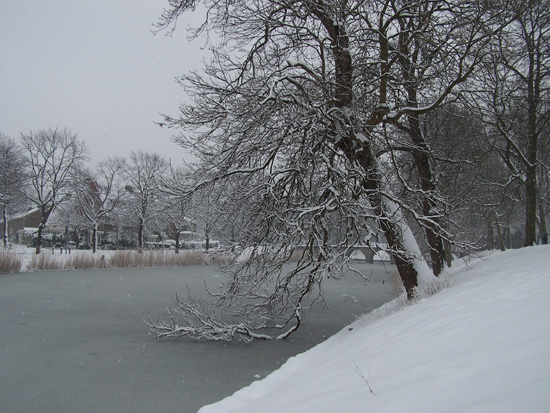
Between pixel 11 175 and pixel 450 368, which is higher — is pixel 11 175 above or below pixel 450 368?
above

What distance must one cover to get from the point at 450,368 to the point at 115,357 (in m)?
7.73

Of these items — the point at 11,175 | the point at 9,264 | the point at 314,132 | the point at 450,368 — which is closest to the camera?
the point at 450,368

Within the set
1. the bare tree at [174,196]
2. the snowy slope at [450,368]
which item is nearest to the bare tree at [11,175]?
the bare tree at [174,196]

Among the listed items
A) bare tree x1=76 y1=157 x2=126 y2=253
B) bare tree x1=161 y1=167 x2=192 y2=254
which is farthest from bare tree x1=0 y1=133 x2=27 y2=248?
bare tree x1=161 y1=167 x2=192 y2=254

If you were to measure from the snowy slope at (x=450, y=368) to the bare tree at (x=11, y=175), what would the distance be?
132ft

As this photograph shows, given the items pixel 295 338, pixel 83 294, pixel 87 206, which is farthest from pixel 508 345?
pixel 87 206

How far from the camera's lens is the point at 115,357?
8633 mm

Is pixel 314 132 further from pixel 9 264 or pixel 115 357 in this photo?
pixel 9 264

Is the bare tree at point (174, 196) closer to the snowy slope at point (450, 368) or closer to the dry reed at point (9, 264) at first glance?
the snowy slope at point (450, 368)

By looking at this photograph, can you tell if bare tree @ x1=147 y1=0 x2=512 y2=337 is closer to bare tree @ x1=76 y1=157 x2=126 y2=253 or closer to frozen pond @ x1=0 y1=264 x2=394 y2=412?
frozen pond @ x1=0 y1=264 x2=394 y2=412

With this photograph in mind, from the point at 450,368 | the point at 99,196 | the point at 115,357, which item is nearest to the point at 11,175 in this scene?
the point at 99,196

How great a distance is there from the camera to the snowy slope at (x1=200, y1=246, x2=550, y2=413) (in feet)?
6.99

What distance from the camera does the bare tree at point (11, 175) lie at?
123ft

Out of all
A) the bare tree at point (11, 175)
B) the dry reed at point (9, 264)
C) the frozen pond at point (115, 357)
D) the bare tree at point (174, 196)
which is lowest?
the frozen pond at point (115, 357)
